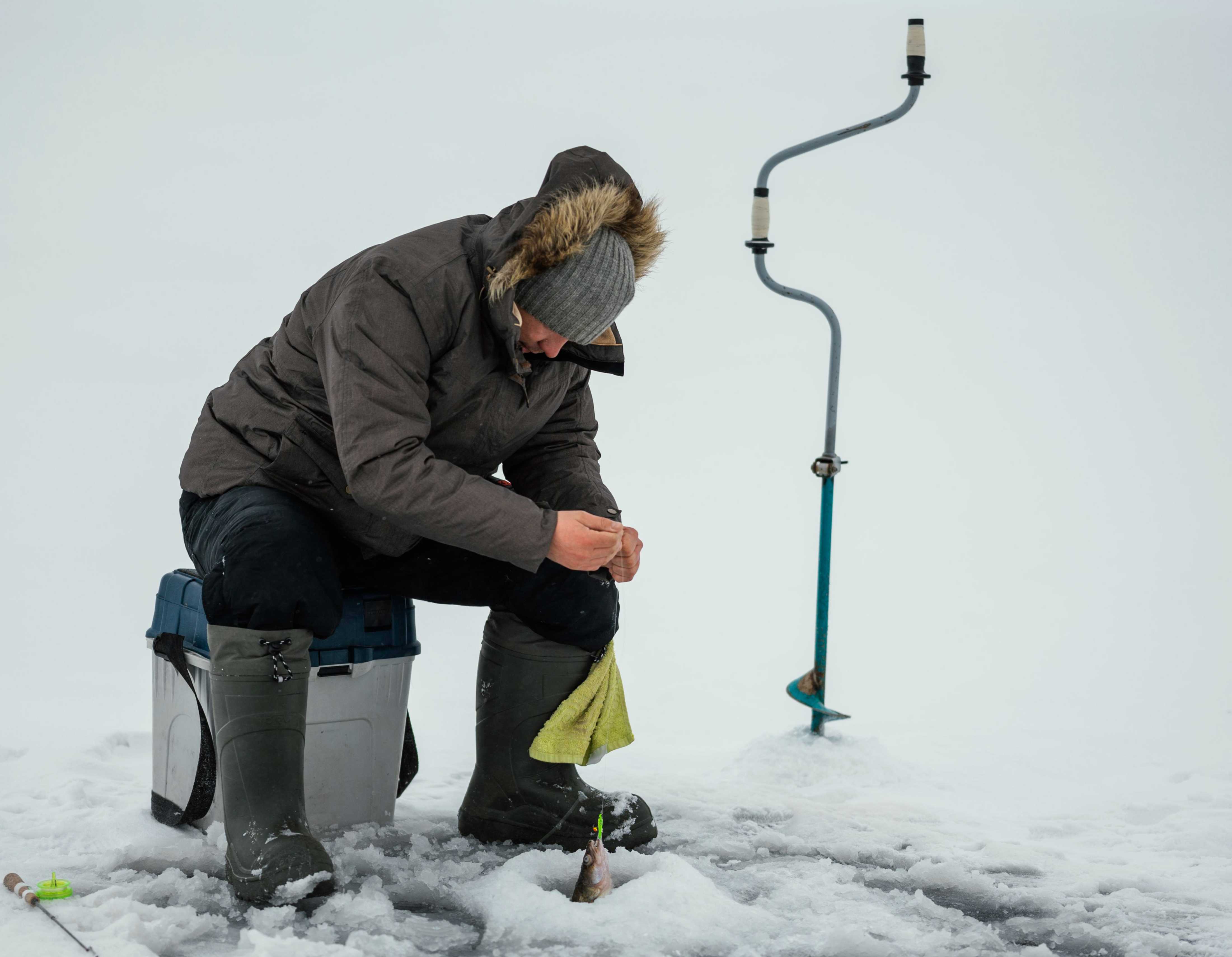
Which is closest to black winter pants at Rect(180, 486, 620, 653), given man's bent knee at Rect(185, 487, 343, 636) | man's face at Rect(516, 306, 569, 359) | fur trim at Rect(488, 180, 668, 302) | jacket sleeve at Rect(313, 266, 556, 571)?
man's bent knee at Rect(185, 487, 343, 636)

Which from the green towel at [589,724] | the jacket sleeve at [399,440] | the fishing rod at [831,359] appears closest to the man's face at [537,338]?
the jacket sleeve at [399,440]

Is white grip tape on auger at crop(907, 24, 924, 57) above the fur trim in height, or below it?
above

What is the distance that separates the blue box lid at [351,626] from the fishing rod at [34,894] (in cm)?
40

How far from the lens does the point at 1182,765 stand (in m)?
2.68

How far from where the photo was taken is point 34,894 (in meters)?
1.61

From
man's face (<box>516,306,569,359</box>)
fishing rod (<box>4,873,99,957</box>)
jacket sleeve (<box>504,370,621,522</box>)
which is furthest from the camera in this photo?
jacket sleeve (<box>504,370,621,522</box>)

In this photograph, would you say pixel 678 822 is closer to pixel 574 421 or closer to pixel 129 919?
pixel 574 421

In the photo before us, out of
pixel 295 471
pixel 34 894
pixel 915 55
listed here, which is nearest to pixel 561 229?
pixel 295 471

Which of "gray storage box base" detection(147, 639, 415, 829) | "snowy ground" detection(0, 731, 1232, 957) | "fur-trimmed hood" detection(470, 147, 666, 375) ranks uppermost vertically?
"fur-trimmed hood" detection(470, 147, 666, 375)

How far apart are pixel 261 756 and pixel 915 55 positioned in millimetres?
2022

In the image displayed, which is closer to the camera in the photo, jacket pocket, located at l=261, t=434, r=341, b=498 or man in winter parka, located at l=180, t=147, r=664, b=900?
man in winter parka, located at l=180, t=147, r=664, b=900

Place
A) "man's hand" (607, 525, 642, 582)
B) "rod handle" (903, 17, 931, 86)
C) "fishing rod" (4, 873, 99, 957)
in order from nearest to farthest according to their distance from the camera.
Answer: "fishing rod" (4, 873, 99, 957)
"man's hand" (607, 525, 642, 582)
"rod handle" (903, 17, 931, 86)

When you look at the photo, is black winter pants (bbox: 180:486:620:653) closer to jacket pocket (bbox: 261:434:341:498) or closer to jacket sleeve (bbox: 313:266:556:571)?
jacket pocket (bbox: 261:434:341:498)

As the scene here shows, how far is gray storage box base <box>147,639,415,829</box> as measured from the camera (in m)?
1.95
